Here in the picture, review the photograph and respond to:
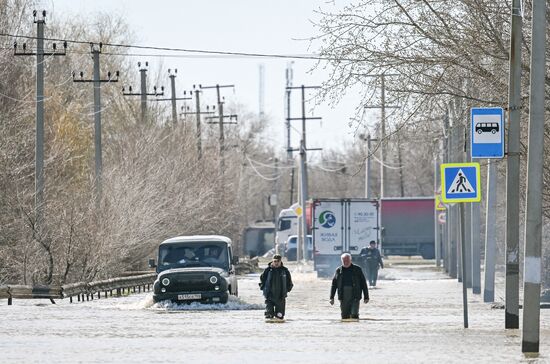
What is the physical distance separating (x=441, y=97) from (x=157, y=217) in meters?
31.0

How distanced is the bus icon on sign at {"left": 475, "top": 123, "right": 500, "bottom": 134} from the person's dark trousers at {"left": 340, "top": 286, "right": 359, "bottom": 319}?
20.7ft

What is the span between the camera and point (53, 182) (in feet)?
194

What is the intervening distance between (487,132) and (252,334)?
512cm

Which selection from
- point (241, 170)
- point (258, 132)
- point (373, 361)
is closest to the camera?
point (373, 361)

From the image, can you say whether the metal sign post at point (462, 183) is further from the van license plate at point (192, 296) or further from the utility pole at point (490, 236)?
the utility pole at point (490, 236)

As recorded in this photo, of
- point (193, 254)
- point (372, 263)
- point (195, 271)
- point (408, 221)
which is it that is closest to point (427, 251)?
point (408, 221)

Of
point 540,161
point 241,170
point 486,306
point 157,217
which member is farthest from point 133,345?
point 241,170

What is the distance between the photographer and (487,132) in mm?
25031

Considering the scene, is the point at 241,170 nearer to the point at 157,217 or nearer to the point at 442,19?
the point at 157,217

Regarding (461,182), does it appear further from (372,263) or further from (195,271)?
(372,263)

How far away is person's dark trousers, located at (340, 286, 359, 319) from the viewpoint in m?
30.4

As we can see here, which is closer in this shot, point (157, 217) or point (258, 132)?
point (157, 217)

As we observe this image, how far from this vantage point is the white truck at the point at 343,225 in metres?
61.1

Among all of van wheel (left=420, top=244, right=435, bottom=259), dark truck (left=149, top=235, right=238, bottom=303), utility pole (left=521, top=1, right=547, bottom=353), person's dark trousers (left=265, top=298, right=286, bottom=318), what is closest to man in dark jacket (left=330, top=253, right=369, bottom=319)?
person's dark trousers (left=265, top=298, right=286, bottom=318)
